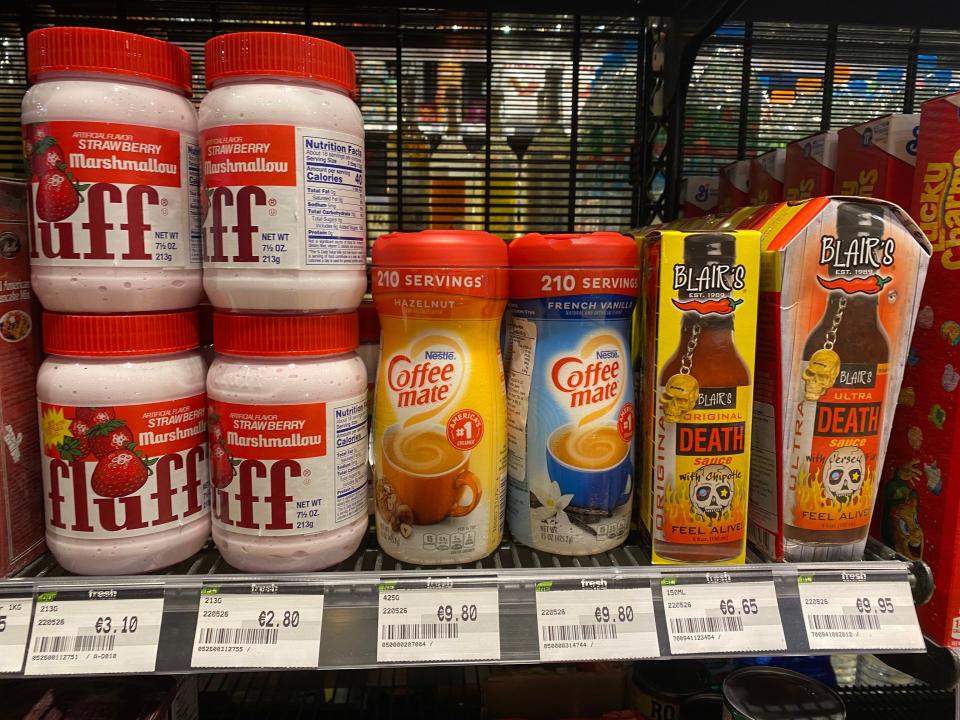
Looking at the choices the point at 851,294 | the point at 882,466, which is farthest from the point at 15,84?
the point at 882,466

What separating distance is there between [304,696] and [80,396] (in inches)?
29.3

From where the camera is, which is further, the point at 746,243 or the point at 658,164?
the point at 658,164

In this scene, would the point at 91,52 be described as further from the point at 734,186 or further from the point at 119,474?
the point at 734,186

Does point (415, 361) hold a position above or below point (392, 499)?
above

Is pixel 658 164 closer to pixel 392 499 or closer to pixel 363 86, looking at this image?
pixel 363 86

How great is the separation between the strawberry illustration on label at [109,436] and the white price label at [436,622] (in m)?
0.33

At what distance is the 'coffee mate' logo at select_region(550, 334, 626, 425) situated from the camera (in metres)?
0.82

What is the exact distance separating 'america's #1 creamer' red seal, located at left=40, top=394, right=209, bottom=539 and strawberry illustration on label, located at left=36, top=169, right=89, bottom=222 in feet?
0.68

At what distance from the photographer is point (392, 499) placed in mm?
827

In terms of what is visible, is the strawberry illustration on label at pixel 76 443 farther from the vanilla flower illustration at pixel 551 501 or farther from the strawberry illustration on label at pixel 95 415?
the vanilla flower illustration at pixel 551 501

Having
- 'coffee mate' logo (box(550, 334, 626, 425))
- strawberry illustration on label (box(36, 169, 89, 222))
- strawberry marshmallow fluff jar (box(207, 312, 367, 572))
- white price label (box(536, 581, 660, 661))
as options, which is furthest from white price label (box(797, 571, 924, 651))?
strawberry illustration on label (box(36, 169, 89, 222))

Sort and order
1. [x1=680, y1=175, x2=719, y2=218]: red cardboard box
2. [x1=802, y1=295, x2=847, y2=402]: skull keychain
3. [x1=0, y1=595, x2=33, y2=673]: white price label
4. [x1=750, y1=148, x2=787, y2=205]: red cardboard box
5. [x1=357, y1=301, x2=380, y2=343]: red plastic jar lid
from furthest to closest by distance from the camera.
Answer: [x1=680, y1=175, x2=719, y2=218]: red cardboard box → [x1=750, y1=148, x2=787, y2=205]: red cardboard box → [x1=357, y1=301, x2=380, y2=343]: red plastic jar lid → [x1=802, y1=295, x2=847, y2=402]: skull keychain → [x1=0, y1=595, x2=33, y2=673]: white price label

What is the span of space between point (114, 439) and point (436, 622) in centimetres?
40

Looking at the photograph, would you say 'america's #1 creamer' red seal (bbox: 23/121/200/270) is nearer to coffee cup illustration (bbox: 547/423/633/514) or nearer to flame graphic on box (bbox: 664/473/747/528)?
coffee cup illustration (bbox: 547/423/633/514)
